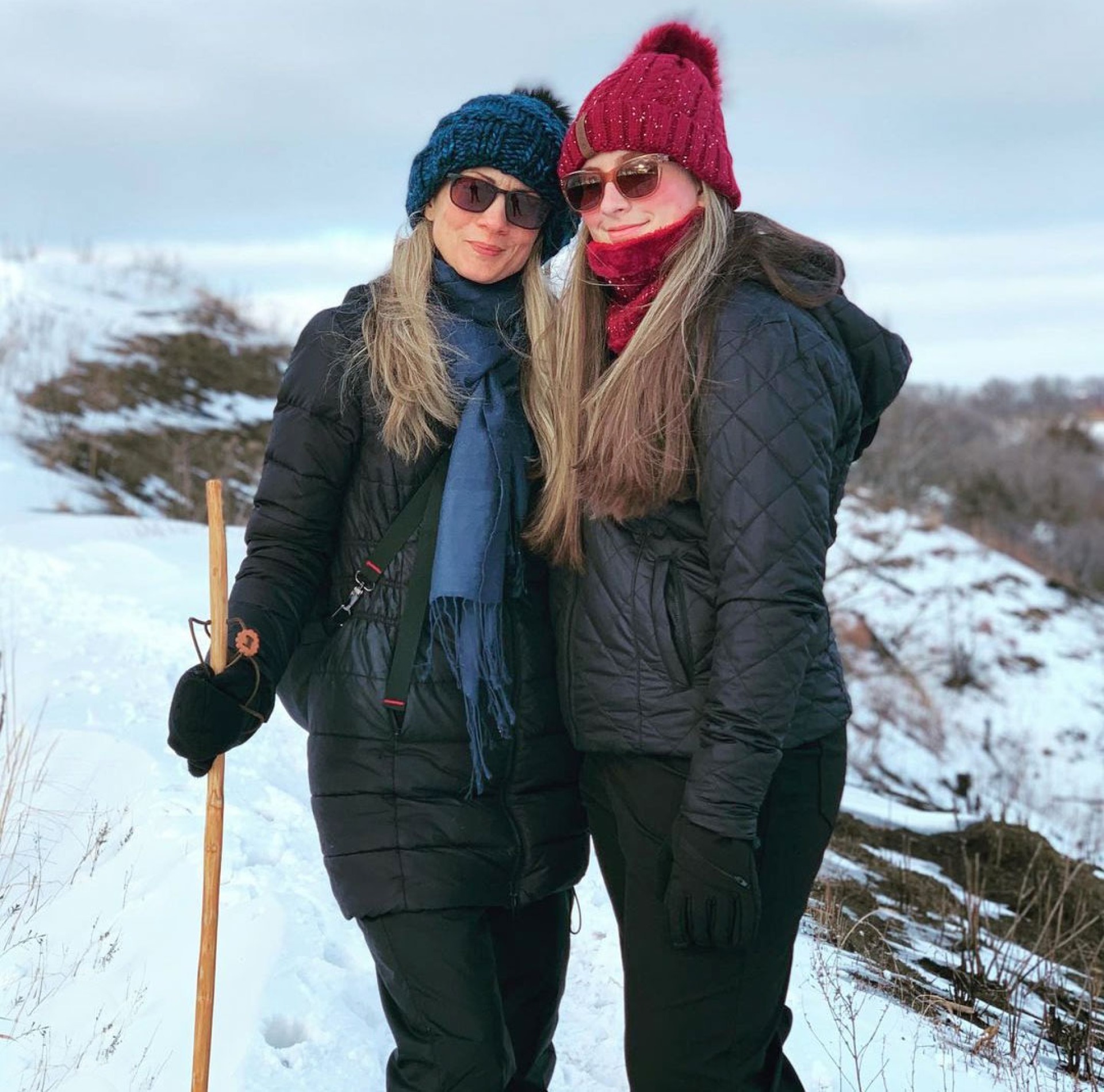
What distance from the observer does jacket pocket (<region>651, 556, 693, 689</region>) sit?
193 centimetres

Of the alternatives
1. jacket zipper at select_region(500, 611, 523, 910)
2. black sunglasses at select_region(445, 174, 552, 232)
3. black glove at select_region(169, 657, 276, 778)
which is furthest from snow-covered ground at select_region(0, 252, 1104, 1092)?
black sunglasses at select_region(445, 174, 552, 232)

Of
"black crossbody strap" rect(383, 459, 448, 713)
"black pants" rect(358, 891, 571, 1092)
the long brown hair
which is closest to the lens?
the long brown hair

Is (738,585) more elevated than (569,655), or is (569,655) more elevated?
(738,585)

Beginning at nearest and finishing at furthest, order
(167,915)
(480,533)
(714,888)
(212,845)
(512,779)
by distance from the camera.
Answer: (714,888) < (212,845) < (480,533) < (512,779) < (167,915)

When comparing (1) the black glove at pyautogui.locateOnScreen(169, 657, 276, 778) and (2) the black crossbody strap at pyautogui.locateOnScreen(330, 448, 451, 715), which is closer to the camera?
(1) the black glove at pyautogui.locateOnScreen(169, 657, 276, 778)

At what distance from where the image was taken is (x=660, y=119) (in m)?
2.09

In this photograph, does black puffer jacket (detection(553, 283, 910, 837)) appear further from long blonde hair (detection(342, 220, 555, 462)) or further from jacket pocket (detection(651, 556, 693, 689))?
long blonde hair (detection(342, 220, 555, 462))

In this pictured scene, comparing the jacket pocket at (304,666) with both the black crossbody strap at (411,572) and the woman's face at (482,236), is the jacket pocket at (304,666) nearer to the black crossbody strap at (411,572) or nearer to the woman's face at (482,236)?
the black crossbody strap at (411,572)

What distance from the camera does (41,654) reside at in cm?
535

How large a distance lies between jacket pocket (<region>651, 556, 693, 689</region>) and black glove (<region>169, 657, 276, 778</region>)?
0.74 meters

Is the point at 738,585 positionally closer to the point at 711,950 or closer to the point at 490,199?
the point at 711,950

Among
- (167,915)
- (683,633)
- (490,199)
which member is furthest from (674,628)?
(167,915)

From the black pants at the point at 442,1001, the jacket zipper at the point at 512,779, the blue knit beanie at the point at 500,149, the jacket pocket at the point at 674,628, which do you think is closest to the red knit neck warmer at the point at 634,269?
the blue knit beanie at the point at 500,149

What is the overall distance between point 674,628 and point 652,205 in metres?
0.79
